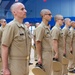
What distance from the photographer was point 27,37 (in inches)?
119

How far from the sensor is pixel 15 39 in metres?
2.90

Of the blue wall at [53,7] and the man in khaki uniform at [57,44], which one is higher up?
the blue wall at [53,7]

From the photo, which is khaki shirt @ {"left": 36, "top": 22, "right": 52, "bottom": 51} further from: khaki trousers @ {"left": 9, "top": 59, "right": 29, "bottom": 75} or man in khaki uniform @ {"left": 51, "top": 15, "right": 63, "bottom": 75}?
khaki trousers @ {"left": 9, "top": 59, "right": 29, "bottom": 75}

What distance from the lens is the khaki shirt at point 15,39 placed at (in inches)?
112

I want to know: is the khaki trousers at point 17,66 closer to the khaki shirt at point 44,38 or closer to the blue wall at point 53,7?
the khaki shirt at point 44,38

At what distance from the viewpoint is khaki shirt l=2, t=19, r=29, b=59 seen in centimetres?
285

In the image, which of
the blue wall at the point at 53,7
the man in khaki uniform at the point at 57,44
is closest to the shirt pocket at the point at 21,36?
the man in khaki uniform at the point at 57,44

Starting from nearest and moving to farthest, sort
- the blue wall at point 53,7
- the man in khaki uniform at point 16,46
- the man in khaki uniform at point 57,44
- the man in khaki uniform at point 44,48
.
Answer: the man in khaki uniform at point 16,46, the man in khaki uniform at point 44,48, the man in khaki uniform at point 57,44, the blue wall at point 53,7

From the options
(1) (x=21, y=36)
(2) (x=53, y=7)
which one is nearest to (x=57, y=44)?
(1) (x=21, y=36)

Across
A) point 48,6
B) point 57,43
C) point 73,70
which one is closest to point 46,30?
point 57,43

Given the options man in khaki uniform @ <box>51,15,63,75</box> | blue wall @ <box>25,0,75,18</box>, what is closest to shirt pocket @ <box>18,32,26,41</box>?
man in khaki uniform @ <box>51,15,63,75</box>

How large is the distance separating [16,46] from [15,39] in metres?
0.09

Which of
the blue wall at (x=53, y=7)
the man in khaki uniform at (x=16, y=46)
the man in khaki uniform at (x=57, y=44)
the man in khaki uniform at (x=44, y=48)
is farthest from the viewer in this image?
the blue wall at (x=53, y=7)

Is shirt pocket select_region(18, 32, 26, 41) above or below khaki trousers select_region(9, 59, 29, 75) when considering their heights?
above
